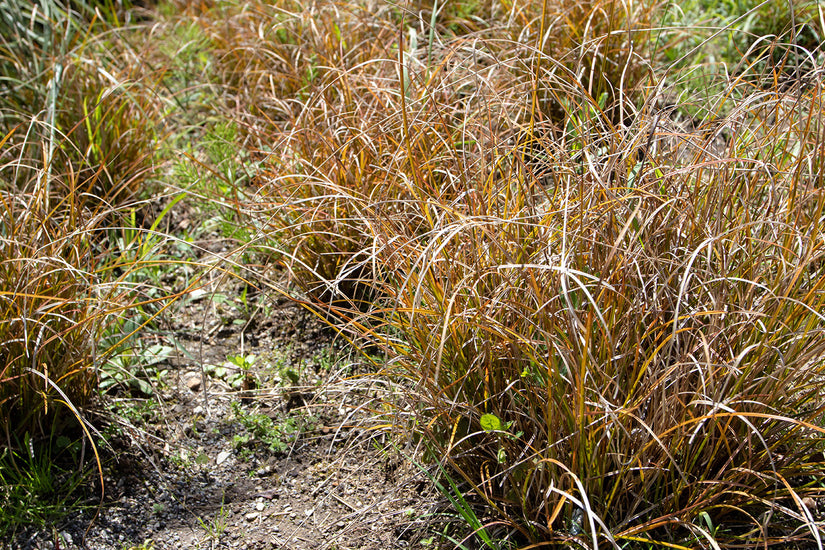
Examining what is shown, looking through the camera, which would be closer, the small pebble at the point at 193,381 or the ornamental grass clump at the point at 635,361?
the ornamental grass clump at the point at 635,361

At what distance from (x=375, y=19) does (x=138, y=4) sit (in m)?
2.61

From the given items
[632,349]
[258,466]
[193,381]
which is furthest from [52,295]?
[632,349]

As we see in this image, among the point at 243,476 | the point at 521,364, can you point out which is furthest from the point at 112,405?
the point at 521,364

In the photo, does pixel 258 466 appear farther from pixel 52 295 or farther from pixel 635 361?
pixel 635 361

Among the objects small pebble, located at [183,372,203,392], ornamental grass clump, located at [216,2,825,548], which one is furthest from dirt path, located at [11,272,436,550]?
ornamental grass clump, located at [216,2,825,548]

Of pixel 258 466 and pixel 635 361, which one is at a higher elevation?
pixel 635 361

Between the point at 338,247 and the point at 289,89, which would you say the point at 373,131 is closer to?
the point at 338,247

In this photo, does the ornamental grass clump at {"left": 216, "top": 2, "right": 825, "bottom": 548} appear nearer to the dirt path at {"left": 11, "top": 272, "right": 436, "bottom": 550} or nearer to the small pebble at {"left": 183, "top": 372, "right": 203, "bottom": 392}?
the dirt path at {"left": 11, "top": 272, "right": 436, "bottom": 550}

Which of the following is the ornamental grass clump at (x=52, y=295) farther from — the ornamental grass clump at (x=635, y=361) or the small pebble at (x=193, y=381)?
the ornamental grass clump at (x=635, y=361)

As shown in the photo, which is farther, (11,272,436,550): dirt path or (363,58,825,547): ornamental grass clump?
(11,272,436,550): dirt path

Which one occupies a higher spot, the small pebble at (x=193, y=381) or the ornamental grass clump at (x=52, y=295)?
the ornamental grass clump at (x=52, y=295)

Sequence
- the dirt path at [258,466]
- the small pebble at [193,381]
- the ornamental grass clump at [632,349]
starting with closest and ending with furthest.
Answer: the ornamental grass clump at [632,349], the dirt path at [258,466], the small pebble at [193,381]

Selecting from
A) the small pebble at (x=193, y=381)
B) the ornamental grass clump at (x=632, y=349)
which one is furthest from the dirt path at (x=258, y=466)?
the ornamental grass clump at (x=632, y=349)

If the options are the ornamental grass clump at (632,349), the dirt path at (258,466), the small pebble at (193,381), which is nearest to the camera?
the ornamental grass clump at (632,349)
